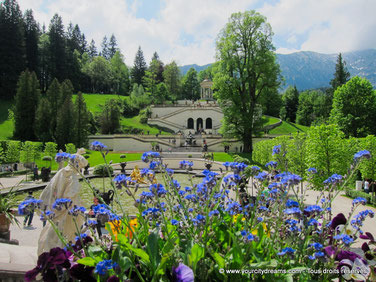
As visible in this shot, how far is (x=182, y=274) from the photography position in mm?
1780

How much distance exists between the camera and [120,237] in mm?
2076

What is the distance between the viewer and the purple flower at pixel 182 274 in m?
1.74

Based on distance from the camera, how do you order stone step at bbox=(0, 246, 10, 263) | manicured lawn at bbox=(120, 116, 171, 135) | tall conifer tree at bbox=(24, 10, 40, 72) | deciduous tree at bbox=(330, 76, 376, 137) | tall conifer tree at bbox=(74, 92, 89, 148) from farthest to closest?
tall conifer tree at bbox=(24, 10, 40, 72), manicured lawn at bbox=(120, 116, 171, 135), tall conifer tree at bbox=(74, 92, 89, 148), deciduous tree at bbox=(330, 76, 376, 137), stone step at bbox=(0, 246, 10, 263)

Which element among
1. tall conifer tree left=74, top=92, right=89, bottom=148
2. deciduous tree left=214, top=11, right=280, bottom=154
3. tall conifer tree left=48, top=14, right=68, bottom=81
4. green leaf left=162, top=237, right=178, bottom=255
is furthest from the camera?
tall conifer tree left=48, top=14, right=68, bottom=81

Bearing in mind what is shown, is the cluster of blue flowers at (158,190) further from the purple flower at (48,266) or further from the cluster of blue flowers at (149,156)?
the purple flower at (48,266)

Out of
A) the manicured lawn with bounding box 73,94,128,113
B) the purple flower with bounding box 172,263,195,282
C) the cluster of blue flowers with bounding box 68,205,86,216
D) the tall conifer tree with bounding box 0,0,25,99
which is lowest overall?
the purple flower with bounding box 172,263,195,282

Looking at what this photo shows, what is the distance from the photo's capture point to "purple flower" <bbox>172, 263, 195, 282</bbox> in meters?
1.74

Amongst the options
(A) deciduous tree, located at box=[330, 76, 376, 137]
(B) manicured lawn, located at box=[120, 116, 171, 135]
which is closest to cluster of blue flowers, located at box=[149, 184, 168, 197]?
(A) deciduous tree, located at box=[330, 76, 376, 137]

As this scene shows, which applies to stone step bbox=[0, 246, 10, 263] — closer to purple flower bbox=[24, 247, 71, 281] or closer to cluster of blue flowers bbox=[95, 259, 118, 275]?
purple flower bbox=[24, 247, 71, 281]

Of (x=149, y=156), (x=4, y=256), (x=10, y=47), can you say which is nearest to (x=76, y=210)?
(x=149, y=156)

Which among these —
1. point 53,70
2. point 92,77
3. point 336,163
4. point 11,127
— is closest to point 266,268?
point 336,163

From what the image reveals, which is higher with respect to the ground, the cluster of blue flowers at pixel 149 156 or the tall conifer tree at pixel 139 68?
the tall conifer tree at pixel 139 68

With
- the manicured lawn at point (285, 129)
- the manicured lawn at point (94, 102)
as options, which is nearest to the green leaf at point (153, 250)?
the manicured lawn at point (285, 129)

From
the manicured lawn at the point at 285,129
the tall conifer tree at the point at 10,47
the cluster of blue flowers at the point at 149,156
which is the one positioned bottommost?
the manicured lawn at the point at 285,129
